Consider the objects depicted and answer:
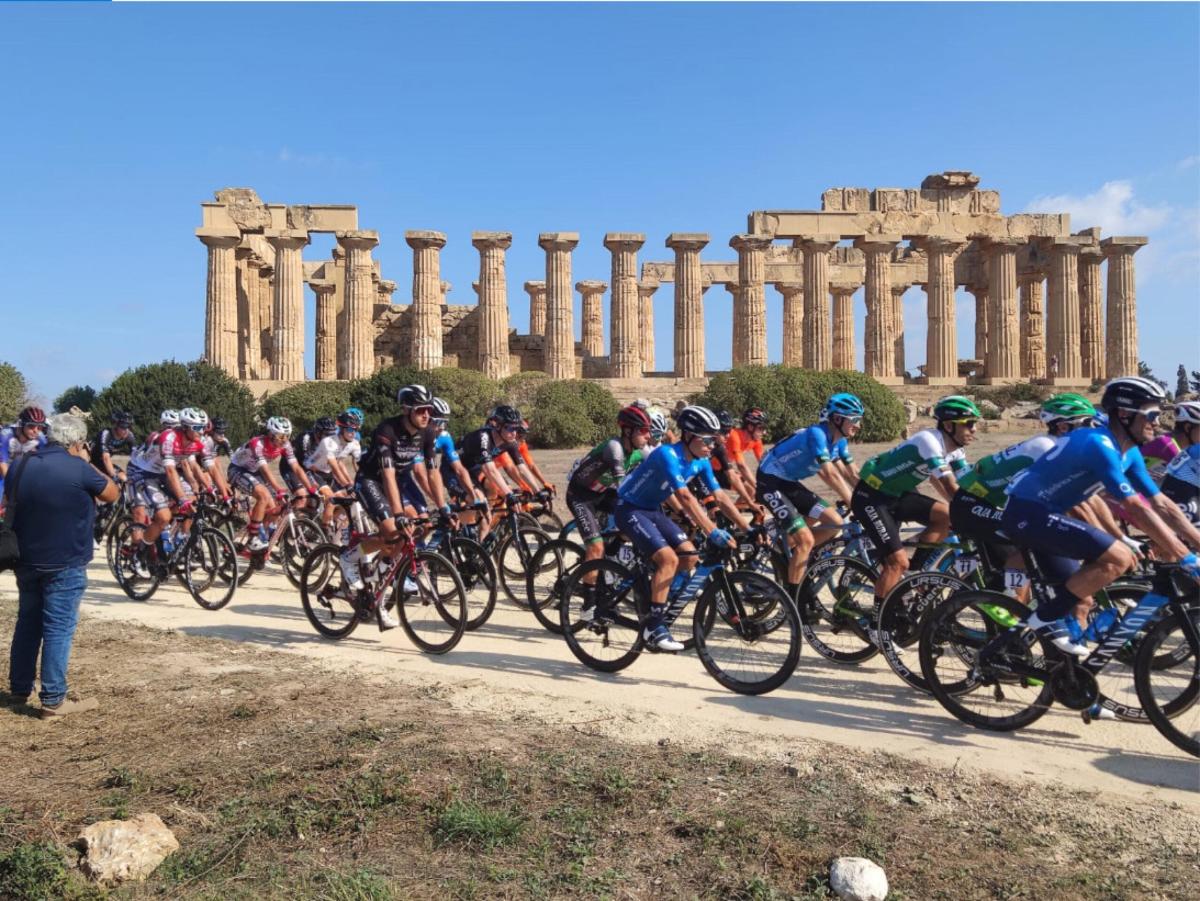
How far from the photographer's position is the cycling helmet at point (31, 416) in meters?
9.27

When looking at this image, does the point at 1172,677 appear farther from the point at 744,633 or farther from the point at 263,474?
the point at 263,474

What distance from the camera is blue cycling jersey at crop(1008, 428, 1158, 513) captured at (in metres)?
5.17

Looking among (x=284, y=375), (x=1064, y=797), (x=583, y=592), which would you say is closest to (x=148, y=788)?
(x=583, y=592)

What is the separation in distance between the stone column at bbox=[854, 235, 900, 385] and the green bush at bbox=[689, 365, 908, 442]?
6788 mm

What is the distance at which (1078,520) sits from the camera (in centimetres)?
548

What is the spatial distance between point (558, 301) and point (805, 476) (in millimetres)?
36621

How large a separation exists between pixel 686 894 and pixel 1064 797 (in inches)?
79.8

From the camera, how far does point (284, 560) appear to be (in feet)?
37.2

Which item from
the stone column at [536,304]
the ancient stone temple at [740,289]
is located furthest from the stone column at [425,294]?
the stone column at [536,304]

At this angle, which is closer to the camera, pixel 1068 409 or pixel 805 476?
pixel 1068 409

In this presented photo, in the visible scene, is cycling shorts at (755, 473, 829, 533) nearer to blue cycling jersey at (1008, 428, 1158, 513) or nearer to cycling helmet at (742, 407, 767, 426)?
blue cycling jersey at (1008, 428, 1158, 513)

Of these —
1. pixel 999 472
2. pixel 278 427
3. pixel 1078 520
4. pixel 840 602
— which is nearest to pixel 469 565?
pixel 840 602

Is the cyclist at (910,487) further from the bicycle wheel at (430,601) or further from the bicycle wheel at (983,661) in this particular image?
the bicycle wheel at (430,601)

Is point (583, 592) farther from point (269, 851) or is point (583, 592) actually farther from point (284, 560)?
point (284, 560)
